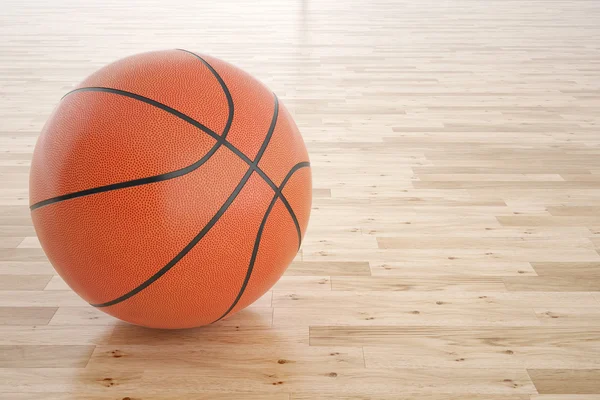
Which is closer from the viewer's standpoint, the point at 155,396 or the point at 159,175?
the point at 159,175

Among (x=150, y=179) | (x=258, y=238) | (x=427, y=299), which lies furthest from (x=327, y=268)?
(x=150, y=179)

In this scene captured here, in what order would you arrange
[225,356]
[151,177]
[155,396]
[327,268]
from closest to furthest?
[151,177] → [155,396] → [225,356] → [327,268]

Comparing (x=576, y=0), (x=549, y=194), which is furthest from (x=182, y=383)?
(x=576, y=0)

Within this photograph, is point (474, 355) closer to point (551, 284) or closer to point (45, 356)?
point (551, 284)

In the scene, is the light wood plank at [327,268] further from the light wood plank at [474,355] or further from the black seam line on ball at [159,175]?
the black seam line on ball at [159,175]

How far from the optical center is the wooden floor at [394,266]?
1.65 meters

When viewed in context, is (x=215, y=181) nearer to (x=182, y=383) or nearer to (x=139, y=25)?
(x=182, y=383)

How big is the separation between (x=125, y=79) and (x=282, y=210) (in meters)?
0.47

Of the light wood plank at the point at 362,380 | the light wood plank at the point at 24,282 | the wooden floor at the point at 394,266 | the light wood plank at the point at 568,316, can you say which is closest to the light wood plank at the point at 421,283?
the wooden floor at the point at 394,266

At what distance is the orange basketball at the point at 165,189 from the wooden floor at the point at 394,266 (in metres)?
0.18

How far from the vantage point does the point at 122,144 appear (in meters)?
1.48

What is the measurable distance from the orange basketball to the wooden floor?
0.59 feet

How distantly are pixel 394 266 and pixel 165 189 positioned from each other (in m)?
0.93

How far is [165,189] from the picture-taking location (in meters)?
1.47
